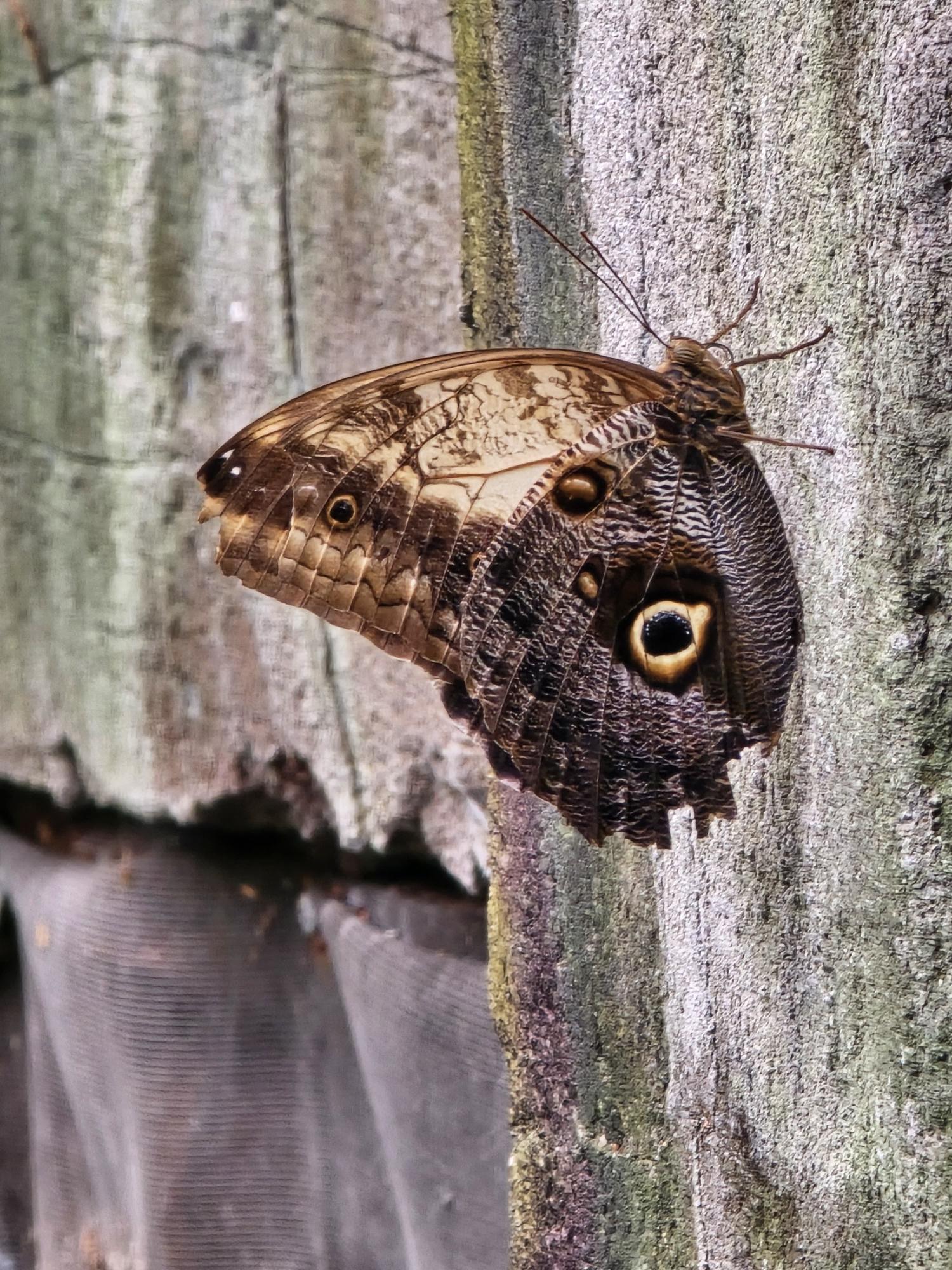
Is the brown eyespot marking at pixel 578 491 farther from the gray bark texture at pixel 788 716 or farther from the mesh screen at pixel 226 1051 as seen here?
the mesh screen at pixel 226 1051

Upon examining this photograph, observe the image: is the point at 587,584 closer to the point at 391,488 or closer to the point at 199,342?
the point at 391,488

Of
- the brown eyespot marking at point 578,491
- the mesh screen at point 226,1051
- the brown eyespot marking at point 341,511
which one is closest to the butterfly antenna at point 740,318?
the brown eyespot marking at point 578,491

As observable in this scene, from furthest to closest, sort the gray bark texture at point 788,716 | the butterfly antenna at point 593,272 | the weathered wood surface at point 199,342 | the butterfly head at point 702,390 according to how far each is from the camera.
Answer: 1. the weathered wood surface at point 199,342
2. the butterfly antenna at point 593,272
3. the butterfly head at point 702,390
4. the gray bark texture at point 788,716

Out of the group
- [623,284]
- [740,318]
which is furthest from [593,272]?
[740,318]

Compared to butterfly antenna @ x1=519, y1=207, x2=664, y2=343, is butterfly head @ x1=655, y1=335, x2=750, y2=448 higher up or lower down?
lower down

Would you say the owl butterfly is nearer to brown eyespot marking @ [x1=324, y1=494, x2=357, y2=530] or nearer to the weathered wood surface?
brown eyespot marking @ [x1=324, y1=494, x2=357, y2=530]

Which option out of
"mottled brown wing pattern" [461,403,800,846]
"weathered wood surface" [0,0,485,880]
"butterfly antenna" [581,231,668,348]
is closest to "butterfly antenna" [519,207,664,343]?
"butterfly antenna" [581,231,668,348]

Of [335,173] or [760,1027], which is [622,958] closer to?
[760,1027]
